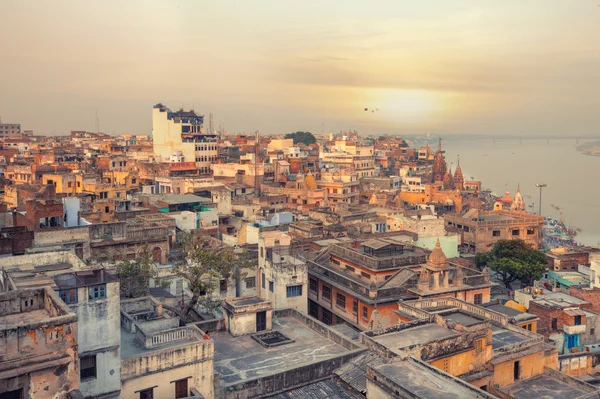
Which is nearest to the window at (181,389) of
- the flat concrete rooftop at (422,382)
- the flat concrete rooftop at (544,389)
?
the flat concrete rooftop at (422,382)

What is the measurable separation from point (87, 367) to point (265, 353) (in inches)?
279

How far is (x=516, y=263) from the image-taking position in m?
42.1

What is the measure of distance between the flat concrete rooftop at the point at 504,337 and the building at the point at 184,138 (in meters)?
66.6

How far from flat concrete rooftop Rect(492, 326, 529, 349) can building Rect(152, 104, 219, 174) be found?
66.6 metres

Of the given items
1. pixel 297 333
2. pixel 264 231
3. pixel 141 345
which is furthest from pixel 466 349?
pixel 264 231

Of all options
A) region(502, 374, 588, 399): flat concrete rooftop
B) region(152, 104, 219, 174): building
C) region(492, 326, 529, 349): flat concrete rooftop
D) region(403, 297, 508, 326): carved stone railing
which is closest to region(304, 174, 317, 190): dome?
region(152, 104, 219, 174): building

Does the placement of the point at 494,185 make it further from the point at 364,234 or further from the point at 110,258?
the point at 110,258

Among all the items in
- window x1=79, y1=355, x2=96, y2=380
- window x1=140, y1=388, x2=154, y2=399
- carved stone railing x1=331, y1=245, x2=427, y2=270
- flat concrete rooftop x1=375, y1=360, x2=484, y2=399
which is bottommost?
window x1=140, y1=388, x2=154, y2=399

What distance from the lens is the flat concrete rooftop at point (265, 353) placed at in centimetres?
2020

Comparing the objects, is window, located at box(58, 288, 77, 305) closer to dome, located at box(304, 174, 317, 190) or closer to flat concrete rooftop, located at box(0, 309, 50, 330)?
flat concrete rooftop, located at box(0, 309, 50, 330)

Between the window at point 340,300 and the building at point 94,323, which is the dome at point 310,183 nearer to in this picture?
the window at point 340,300

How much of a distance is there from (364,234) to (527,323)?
59.5 feet

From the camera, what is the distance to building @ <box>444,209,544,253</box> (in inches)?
2222

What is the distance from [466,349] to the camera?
20.1 metres
